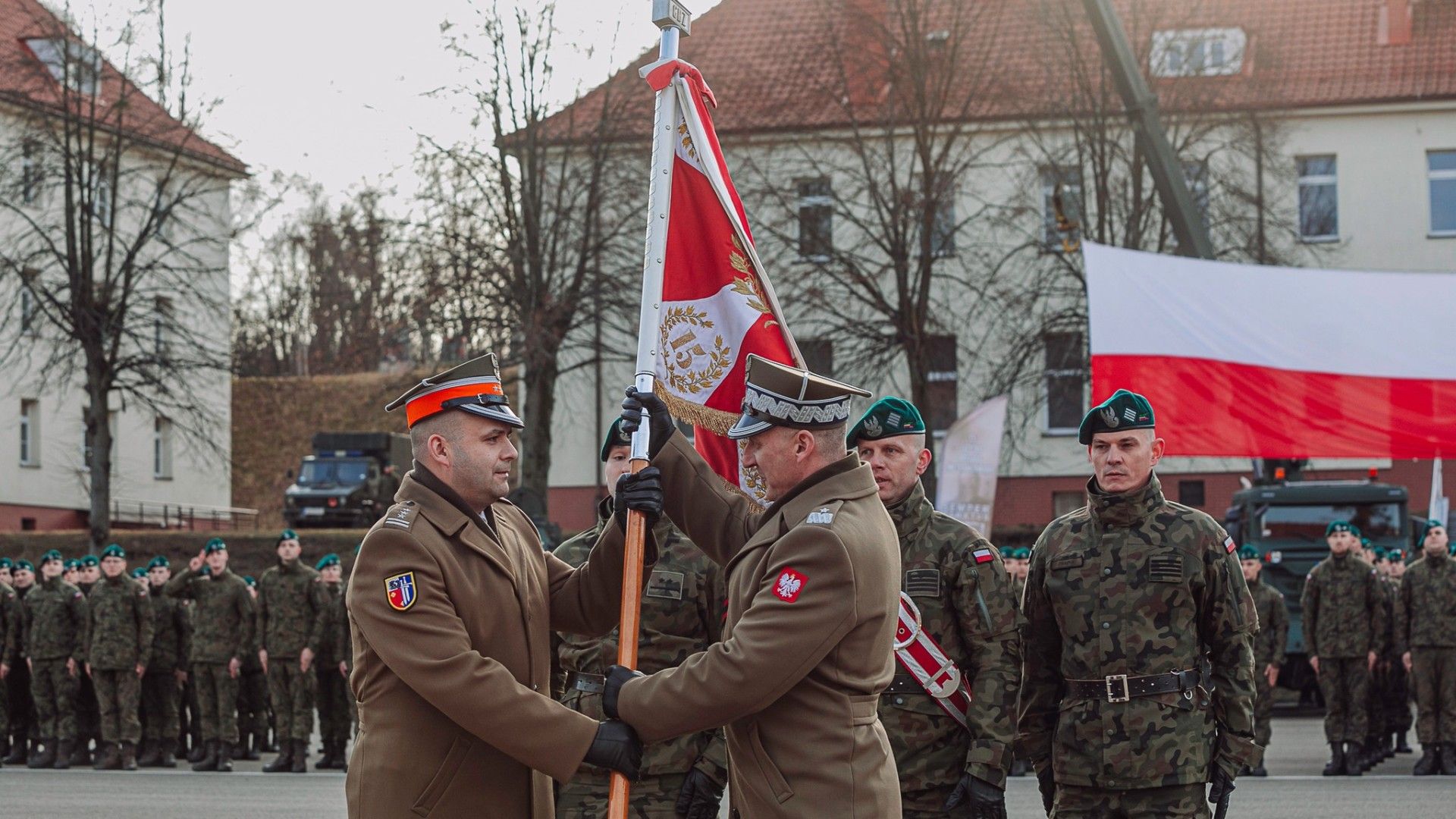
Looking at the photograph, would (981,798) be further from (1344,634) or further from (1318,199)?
(1318,199)

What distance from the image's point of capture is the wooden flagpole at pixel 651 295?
5207 millimetres

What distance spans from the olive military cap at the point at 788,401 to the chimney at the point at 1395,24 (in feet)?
127

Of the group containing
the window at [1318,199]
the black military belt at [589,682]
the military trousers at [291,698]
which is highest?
the window at [1318,199]

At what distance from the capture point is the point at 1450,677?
16.1m

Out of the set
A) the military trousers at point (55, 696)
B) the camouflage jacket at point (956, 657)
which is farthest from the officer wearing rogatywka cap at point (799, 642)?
the military trousers at point (55, 696)

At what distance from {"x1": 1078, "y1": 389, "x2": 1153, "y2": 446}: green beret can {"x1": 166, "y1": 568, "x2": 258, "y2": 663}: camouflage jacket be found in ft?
41.3

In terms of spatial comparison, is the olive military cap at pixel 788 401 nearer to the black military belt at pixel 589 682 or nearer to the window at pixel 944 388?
the black military belt at pixel 589 682

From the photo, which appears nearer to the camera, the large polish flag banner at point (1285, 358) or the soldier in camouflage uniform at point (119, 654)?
the large polish flag banner at point (1285, 358)

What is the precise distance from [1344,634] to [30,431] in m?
35.8

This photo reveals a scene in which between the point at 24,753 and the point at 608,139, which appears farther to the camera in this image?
the point at 608,139

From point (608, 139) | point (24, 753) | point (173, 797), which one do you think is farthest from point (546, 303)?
point (173, 797)

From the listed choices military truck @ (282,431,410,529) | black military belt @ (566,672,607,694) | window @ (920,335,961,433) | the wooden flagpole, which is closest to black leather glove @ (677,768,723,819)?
black military belt @ (566,672,607,694)

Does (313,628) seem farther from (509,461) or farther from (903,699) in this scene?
(509,461)

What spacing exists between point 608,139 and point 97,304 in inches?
409
